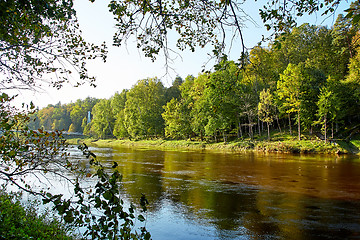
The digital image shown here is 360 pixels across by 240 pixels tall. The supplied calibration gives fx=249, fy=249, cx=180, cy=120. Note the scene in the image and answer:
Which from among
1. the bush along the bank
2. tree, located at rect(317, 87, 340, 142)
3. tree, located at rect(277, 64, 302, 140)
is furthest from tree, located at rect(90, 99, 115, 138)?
the bush along the bank

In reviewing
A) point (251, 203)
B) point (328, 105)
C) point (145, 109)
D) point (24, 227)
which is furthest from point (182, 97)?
point (24, 227)

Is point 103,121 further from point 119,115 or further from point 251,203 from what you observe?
point 251,203

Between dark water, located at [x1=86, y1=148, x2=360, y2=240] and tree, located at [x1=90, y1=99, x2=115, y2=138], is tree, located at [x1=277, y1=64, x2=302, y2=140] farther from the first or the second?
tree, located at [x1=90, y1=99, x2=115, y2=138]

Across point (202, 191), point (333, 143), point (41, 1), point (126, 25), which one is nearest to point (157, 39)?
point (126, 25)

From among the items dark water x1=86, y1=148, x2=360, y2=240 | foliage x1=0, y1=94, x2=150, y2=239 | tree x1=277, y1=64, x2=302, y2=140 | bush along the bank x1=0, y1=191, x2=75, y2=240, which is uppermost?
tree x1=277, y1=64, x2=302, y2=140

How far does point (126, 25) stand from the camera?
406cm

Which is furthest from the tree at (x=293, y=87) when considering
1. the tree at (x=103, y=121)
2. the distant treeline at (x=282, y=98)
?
the tree at (x=103, y=121)

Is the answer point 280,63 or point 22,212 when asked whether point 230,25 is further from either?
point 280,63

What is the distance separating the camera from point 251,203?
10.4 m

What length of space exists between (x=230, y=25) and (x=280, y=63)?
44200 mm

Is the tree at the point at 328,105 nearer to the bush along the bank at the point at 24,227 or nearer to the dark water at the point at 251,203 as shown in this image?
the dark water at the point at 251,203

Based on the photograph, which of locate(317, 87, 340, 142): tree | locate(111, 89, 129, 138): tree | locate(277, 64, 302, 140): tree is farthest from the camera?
locate(111, 89, 129, 138): tree

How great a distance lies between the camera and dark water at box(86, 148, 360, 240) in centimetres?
762

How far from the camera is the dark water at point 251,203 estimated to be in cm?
762
